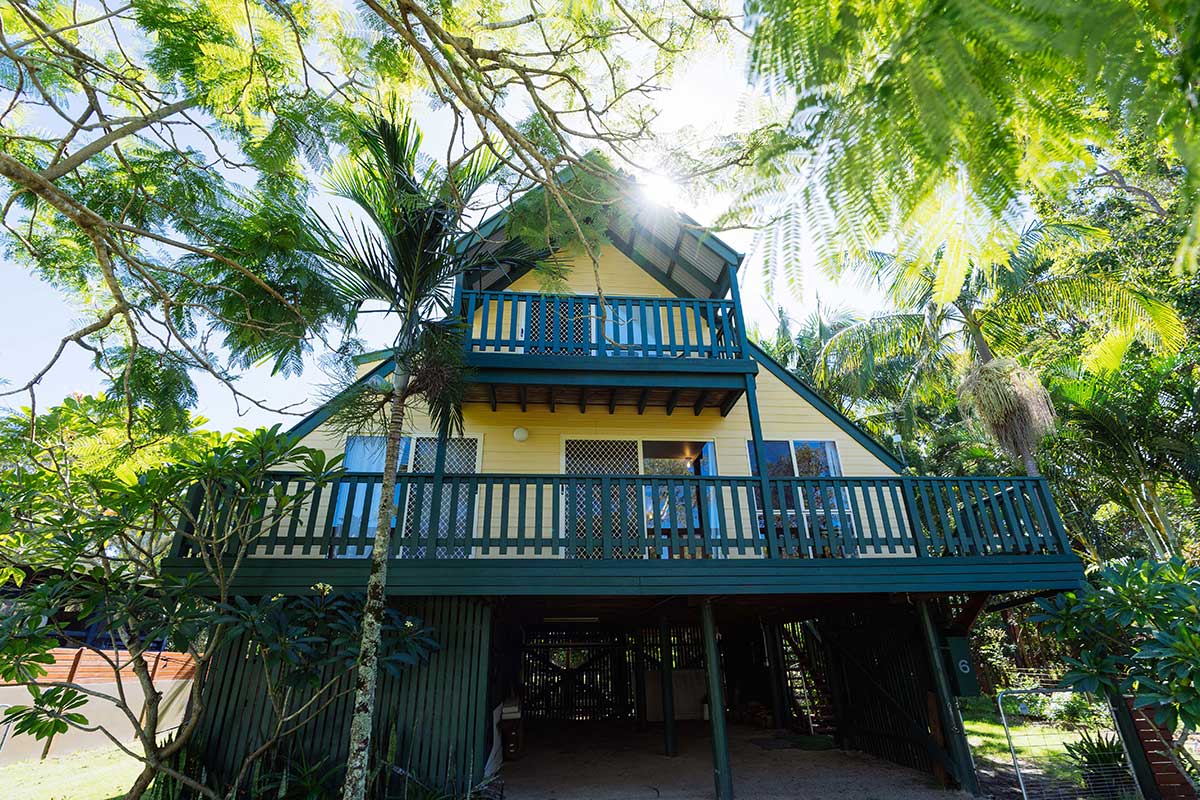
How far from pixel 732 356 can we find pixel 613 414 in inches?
86.1

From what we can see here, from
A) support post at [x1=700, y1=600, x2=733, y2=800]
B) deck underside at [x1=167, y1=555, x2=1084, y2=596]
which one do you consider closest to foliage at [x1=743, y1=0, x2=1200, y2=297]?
deck underside at [x1=167, y1=555, x2=1084, y2=596]

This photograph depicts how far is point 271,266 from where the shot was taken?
5.64 m

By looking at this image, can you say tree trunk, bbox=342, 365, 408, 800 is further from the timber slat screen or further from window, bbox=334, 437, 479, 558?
the timber slat screen

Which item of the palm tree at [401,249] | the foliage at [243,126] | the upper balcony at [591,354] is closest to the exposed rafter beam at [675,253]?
the upper balcony at [591,354]

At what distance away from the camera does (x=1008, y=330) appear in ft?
39.0

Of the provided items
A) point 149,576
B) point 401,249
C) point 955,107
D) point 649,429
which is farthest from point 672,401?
point 955,107

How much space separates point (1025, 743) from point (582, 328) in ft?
34.2

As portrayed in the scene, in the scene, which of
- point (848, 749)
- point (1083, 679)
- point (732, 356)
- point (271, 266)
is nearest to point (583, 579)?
point (732, 356)

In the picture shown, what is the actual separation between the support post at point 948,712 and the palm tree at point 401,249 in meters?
6.62

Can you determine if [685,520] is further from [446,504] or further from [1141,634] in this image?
[1141,634]

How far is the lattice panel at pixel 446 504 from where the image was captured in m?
6.50

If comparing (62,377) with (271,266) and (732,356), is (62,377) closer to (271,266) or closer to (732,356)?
(271,266)

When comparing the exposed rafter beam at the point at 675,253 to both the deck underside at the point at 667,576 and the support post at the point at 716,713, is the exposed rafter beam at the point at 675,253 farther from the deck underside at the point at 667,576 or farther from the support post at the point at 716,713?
the support post at the point at 716,713

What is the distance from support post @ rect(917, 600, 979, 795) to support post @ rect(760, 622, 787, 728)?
4544 mm
